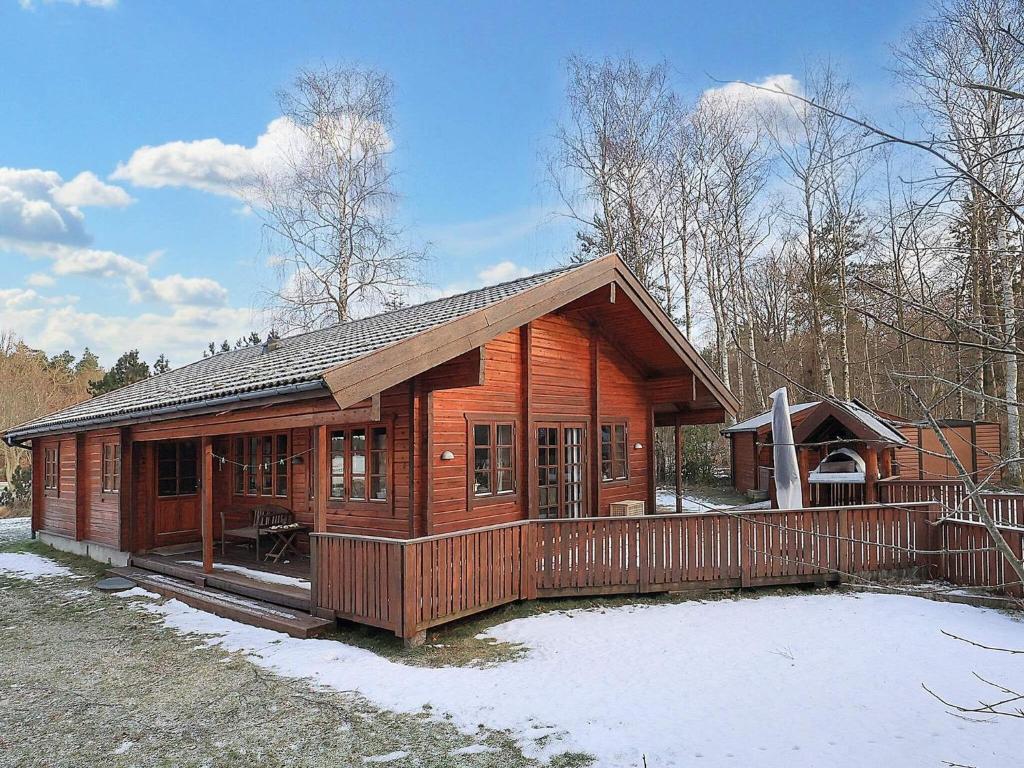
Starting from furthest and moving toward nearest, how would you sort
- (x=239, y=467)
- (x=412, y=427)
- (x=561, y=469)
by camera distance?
(x=239, y=467), (x=561, y=469), (x=412, y=427)

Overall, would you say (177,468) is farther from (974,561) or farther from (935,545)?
(974,561)

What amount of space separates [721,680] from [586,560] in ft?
9.22

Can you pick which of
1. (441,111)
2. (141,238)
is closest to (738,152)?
(441,111)

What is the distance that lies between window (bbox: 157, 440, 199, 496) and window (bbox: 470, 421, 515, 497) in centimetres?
610

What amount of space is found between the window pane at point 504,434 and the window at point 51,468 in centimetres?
1023

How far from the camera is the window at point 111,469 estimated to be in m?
11.0

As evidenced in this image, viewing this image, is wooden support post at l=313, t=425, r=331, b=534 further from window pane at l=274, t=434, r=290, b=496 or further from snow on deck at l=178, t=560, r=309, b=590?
window pane at l=274, t=434, r=290, b=496

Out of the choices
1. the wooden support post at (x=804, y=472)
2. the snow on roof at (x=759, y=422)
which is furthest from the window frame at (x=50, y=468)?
the snow on roof at (x=759, y=422)

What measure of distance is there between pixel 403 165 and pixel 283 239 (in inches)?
178

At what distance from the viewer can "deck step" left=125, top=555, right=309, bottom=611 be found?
7.61 m

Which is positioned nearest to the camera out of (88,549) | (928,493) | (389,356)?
(389,356)

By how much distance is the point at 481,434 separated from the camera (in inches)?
352

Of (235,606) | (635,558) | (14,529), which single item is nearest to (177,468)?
(235,606)

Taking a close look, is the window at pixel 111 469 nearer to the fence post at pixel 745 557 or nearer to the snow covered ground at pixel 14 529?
the snow covered ground at pixel 14 529
